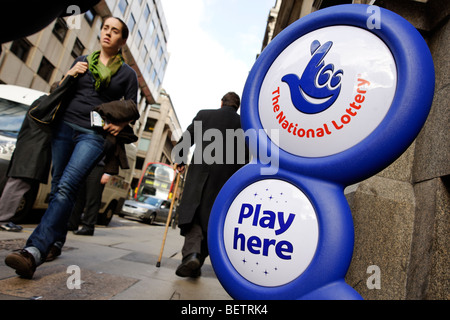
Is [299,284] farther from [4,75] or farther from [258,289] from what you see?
[4,75]

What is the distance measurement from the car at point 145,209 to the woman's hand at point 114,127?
11394mm

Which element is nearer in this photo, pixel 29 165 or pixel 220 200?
pixel 220 200

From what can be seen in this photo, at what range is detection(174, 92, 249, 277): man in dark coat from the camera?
8.97 ft

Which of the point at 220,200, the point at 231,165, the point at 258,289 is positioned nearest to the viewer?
the point at 258,289

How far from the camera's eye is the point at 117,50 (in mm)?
2449

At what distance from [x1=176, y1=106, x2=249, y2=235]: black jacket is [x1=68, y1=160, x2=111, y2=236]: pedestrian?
202cm

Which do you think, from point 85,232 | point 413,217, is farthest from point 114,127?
point 85,232

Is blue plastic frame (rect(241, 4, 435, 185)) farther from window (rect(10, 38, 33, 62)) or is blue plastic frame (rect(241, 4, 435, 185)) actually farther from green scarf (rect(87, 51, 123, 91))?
window (rect(10, 38, 33, 62))

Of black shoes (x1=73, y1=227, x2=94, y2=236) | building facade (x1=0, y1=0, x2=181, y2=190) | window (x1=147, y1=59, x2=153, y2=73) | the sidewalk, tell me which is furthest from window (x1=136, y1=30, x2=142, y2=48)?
the sidewalk

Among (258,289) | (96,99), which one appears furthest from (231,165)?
(258,289)

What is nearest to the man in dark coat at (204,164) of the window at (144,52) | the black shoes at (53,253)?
the black shoes at (53,253)

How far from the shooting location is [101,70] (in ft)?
7.34

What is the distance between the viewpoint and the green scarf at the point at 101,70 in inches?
87.7
